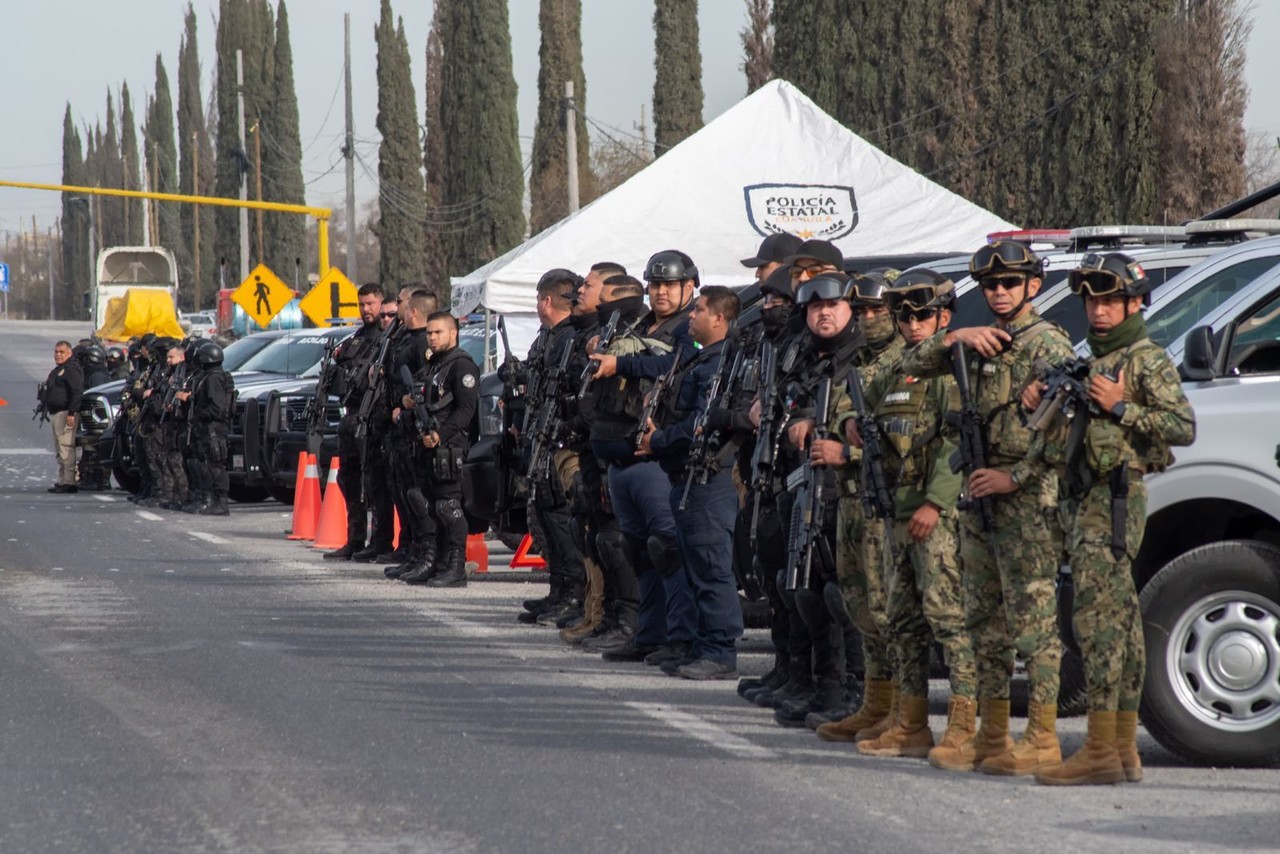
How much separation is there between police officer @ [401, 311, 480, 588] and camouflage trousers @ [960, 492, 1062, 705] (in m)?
7.05

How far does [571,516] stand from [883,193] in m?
9.53

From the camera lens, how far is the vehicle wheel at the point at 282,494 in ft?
75.2

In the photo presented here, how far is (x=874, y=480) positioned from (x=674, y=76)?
56.1m

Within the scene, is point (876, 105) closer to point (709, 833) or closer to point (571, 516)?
point (571, 516)

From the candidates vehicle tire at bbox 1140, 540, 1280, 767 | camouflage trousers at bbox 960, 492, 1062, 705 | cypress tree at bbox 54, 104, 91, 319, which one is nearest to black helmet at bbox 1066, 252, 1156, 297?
camouflage trousers at bbox 960, 492, 1062, 705

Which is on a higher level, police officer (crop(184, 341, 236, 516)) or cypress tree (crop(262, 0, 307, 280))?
cypress tree (crop(262, 0, 307, 280))

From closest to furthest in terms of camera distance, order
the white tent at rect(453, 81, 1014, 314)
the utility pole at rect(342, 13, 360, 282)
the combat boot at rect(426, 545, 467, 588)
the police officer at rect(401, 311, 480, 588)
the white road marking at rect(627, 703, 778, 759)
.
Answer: the white road marking at rect(627, 703, 778, 759)
the police officer at rect(401, 311, 480, 588)
the combat boot at rect(426, 545, 467, 588)
the white tent at rect(453, 81, 1014, 314)
the utility pole at rect(342, 13, 360, 282)

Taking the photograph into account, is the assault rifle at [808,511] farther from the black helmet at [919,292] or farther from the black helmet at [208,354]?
the black helmet at [208,354]

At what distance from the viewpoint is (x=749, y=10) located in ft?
193

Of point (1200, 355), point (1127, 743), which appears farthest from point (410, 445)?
point (1200, 355)

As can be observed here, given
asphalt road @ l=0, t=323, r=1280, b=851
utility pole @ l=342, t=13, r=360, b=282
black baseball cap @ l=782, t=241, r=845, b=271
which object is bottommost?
asphalt road @ l=0, t=323, r=1280, b=851

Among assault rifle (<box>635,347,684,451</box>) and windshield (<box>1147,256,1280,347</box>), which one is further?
assault rifle (<box>635,347,684,451</box>)

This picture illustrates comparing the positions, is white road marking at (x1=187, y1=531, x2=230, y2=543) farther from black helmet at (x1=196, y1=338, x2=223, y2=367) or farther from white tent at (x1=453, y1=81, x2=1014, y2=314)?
white tent at (x1=453, y1=81, x2=1014, y2=314)

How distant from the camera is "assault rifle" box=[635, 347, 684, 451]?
9.91m
